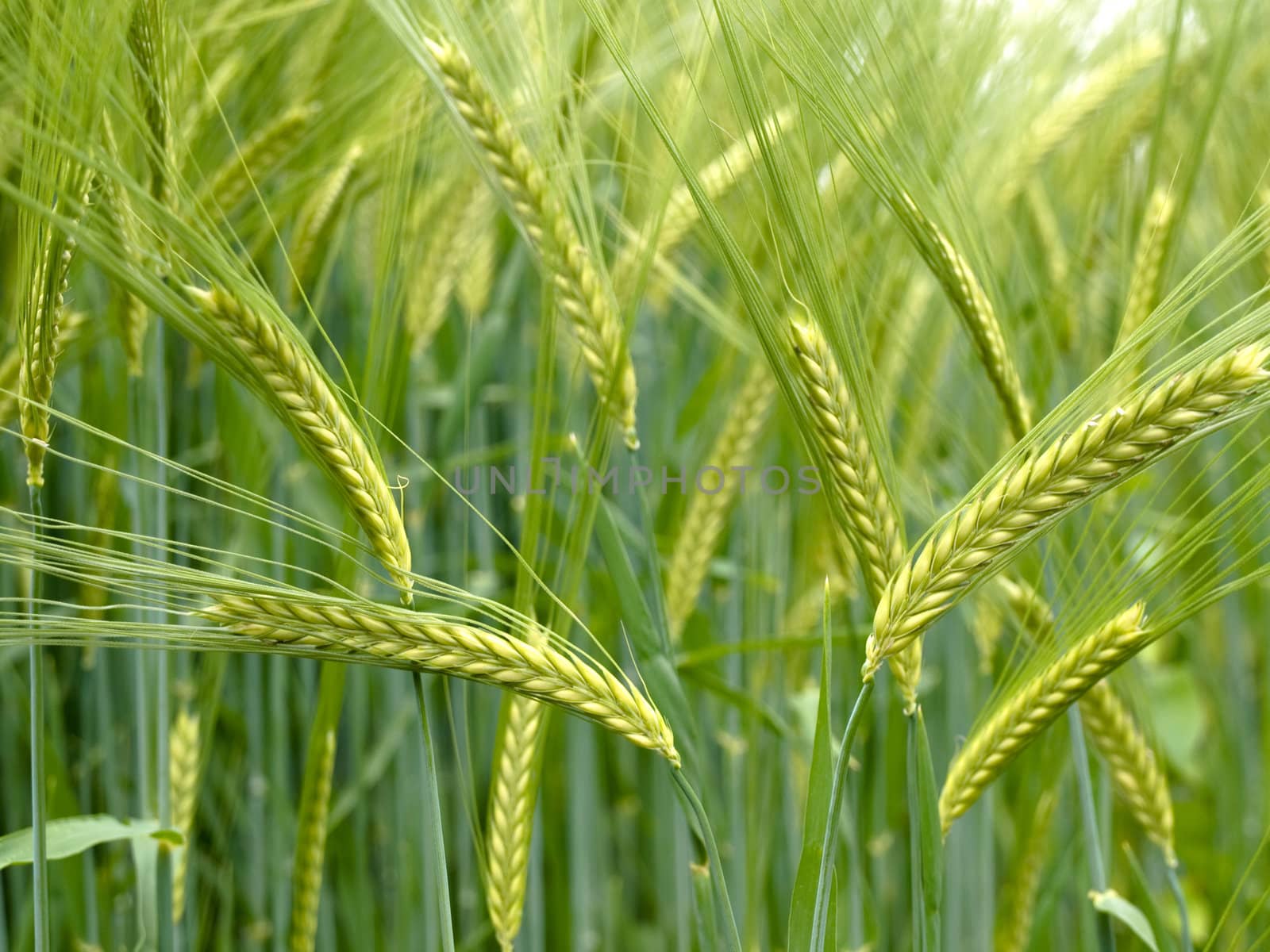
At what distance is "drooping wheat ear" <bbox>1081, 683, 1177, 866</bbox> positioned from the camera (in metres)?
0.76

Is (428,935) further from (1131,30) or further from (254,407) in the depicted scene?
(1131,30)

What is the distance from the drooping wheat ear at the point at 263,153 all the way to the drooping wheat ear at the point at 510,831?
22.0 inches

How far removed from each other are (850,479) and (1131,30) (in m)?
1.29

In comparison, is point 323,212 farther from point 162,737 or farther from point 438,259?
point 162,737

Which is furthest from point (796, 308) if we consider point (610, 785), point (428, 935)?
point (610, 785)

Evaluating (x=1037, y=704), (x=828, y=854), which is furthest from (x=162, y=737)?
(x=1037, y=704)

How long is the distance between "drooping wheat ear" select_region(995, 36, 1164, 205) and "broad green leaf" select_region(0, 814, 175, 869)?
1.21 m

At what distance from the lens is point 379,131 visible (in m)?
1.06

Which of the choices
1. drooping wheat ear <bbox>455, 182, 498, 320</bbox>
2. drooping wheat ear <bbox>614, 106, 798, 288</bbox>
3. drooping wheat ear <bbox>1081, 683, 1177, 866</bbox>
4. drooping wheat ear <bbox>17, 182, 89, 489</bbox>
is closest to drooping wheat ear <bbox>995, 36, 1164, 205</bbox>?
drooping wheat ear <bbox>614, 106, 798, 288</bbox>

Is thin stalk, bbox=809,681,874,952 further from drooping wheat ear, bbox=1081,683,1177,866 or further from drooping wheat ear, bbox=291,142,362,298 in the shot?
drooping wheat ear, bbox=291,142,362,298

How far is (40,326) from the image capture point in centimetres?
61

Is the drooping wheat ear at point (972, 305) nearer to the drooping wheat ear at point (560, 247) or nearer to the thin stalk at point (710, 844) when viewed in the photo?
the drooping wheat ear at point (560, 247)

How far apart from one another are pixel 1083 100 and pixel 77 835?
147 centimetres

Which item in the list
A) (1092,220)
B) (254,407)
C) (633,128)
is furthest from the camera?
(1092,220)
